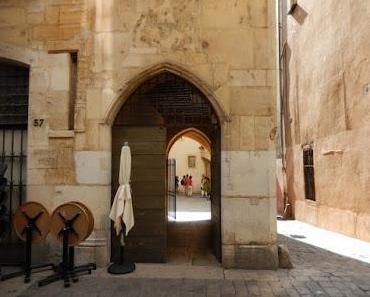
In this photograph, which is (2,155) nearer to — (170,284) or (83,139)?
(83,139)

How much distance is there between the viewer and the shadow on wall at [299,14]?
1086 centimetres

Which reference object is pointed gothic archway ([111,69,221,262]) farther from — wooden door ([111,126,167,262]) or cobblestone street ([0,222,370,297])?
cobblestone street ([0,222,370,297])

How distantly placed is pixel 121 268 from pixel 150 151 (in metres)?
1.96

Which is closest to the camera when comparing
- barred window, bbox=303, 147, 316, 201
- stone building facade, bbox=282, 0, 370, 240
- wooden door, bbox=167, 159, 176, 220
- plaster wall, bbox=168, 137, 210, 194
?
stone building facade, bbox=282, 0, 370, 240

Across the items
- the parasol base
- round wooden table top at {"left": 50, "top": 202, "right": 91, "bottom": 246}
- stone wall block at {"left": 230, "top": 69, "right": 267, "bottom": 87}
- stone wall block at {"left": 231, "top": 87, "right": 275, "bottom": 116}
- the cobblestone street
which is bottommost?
the cobblestone street

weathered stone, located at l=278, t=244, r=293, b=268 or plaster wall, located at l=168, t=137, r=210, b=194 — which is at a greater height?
plaster wall, located at l=168, t=137, r=210, b=194

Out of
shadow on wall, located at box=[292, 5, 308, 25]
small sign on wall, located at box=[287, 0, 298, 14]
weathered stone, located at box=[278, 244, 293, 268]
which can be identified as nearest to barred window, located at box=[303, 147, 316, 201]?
shadow on wall, located at box=[292, 5, 308, 25]

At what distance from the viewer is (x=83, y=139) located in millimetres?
6141

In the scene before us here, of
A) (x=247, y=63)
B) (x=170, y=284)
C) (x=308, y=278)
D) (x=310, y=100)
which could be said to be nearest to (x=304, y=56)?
(x=310, y=100)

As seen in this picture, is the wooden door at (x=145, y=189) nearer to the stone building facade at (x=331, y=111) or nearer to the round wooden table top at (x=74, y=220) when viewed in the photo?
the round wooden table top at (x=74, y=220)

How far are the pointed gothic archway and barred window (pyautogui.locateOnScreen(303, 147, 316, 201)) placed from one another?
507 cm

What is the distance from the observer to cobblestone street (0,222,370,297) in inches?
189

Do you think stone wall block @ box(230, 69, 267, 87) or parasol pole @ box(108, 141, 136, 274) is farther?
stone wall block @ box(230, 69, 267, 87)

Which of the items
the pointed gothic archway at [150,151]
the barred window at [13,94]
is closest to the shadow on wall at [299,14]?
the pointed gothic archway at [150,151]
